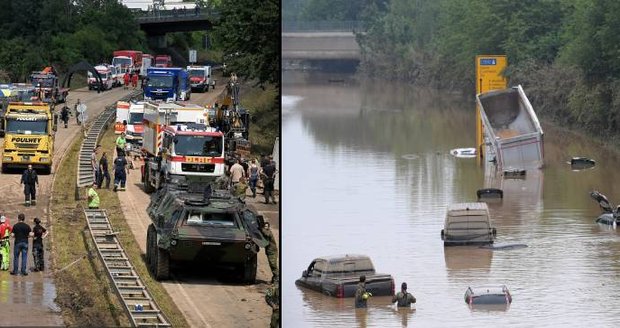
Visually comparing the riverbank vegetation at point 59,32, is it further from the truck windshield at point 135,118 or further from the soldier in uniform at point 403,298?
the soldier in uniform at point 403,298

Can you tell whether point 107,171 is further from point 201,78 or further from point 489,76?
point 489,76

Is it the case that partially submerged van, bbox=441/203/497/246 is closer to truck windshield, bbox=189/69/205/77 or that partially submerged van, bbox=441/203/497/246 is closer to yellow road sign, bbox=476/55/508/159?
truck windshield, bbox=189/69/205/77

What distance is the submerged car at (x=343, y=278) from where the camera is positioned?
96.1 feet

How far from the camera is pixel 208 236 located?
74.4 ft

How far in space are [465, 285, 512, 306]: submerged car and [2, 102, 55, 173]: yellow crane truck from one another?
7.18 metres

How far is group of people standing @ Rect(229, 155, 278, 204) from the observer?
29.0 metres

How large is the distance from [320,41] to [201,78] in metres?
33.5

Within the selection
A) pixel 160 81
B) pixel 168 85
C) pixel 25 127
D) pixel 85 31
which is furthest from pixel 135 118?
pixel 168 85

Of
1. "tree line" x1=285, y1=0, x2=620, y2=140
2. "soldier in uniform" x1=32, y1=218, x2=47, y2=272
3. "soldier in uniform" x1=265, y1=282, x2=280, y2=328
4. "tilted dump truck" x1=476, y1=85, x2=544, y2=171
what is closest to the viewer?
"soldier in uniform" x1=265, y1=282, x2=280, y2=328

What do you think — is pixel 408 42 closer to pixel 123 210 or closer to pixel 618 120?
pixel 618 120

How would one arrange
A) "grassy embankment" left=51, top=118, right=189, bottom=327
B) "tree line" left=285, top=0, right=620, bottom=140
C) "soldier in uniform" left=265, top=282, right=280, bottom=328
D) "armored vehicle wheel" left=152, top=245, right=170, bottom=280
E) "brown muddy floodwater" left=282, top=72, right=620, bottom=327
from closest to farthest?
"grassy embankment" left=51, top=118, right=189, bottom=327, "soldier in uniform" left=265, top=282, right=280, bottom=328, "armored vehicle wheel" left=152, top=245, right=170, bottom=280, "brown muddy floodwater" left=282, top=72, right=620, bottom=327, "tree line" left=285, top=0, right=620, bottom=140

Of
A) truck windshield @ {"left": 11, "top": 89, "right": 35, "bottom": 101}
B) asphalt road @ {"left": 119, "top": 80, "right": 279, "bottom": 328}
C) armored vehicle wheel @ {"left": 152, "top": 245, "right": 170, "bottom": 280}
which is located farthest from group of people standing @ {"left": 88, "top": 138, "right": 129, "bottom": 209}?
armored vehicle wheel @ {"left": 152, "top": 245, "right": 170, "bottom": 280}

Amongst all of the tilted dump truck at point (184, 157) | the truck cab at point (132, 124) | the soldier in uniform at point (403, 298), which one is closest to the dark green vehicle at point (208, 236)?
the tilted dump truck at point (184, 157)

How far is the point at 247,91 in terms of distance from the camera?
1556 inches
